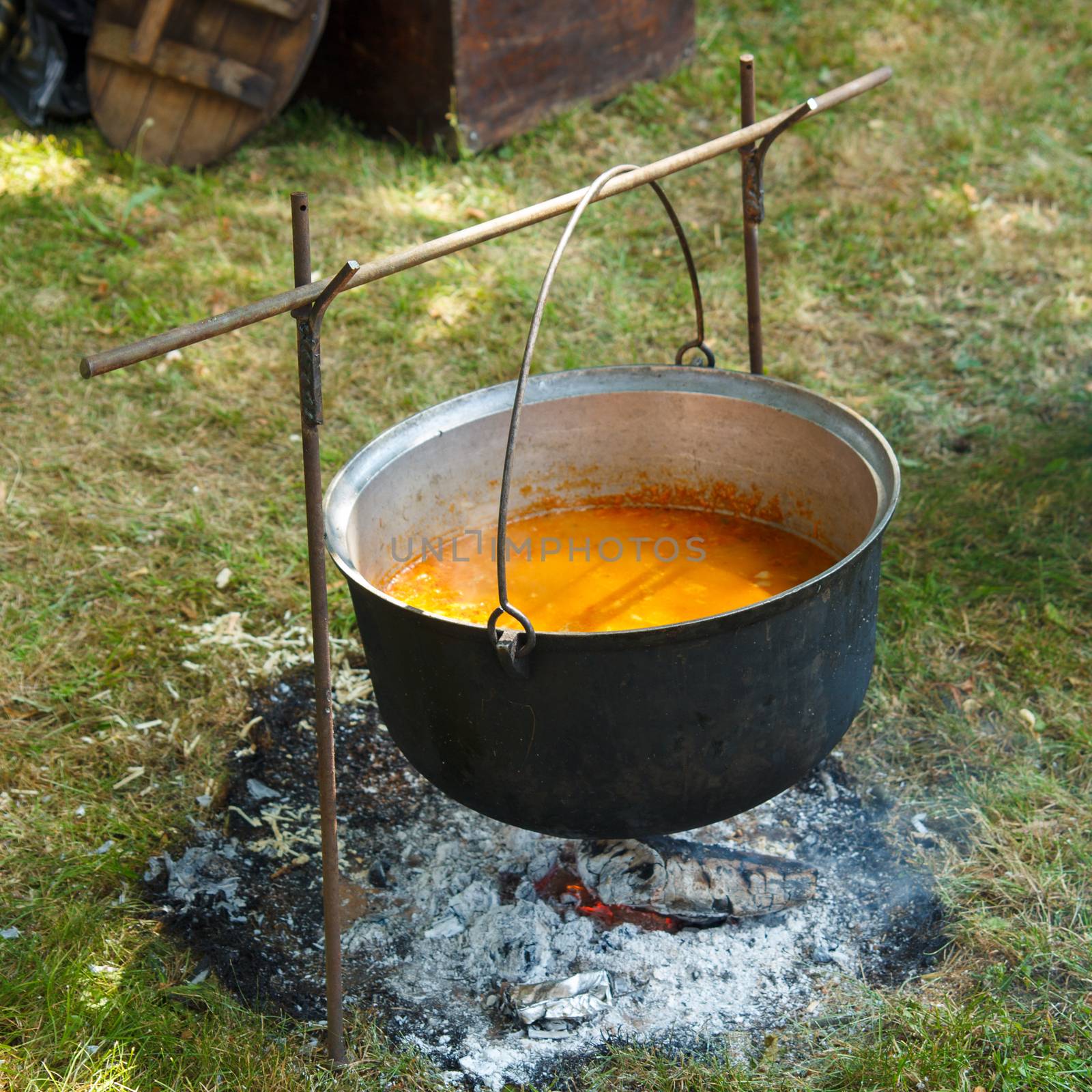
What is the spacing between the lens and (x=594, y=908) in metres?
2.85

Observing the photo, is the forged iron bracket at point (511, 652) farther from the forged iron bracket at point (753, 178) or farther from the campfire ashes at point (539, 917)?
the forged iron bracket at point (753, 178)

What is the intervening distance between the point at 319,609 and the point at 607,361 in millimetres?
2794

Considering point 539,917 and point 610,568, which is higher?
point 610,568

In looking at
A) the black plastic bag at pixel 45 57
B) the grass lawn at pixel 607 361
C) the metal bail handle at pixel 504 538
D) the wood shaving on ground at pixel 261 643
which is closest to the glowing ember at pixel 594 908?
the grass lawn at pixel 607 361

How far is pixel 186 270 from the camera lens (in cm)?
528

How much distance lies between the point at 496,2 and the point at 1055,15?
3.58 m

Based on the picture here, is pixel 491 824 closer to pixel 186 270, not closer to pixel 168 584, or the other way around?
pixel 168 584

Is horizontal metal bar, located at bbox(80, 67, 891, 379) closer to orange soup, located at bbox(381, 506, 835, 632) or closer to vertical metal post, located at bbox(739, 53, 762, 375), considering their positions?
vertical metal post, located at bbox(739, 53, 762, 375)

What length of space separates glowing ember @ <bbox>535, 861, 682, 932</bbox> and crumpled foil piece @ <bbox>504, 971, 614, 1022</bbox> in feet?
0.54

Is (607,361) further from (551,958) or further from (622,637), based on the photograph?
(622,637)

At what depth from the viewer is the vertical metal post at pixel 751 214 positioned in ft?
9.08

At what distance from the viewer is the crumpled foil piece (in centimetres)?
260

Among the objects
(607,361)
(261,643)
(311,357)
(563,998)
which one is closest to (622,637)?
(311,357)

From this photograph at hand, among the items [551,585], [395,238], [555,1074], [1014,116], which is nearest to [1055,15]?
[1014,116]
